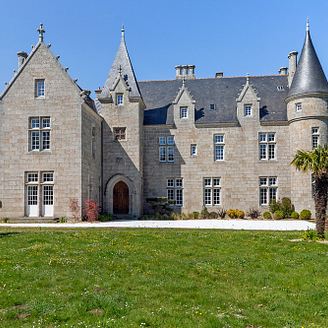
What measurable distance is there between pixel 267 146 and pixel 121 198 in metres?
12.7

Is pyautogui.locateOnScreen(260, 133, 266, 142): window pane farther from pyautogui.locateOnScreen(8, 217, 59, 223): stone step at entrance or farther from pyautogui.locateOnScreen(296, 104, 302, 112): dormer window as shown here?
pyautogui.locateOnScreen(8, 217, 59, 223): stone step at entrance

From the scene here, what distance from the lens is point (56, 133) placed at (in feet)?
77.8

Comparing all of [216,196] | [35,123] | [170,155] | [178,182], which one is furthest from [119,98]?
[216,196]

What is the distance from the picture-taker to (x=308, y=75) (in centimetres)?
2781

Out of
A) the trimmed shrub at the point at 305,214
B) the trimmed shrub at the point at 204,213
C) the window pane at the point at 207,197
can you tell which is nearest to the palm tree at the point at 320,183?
the trimmed shrub at the point at 305,214

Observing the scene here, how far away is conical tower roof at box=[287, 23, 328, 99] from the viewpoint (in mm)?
27312

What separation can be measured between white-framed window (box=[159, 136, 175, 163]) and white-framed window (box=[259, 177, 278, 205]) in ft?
25.5

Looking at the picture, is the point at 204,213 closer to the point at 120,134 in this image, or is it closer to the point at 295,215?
the point at 295,215

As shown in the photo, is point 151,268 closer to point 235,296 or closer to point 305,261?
point 235,296

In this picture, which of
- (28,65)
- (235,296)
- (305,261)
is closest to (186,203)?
(28,65)

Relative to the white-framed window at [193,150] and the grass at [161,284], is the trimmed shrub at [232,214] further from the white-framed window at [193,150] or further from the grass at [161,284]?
the grass at [161,284]

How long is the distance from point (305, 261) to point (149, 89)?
25744mm

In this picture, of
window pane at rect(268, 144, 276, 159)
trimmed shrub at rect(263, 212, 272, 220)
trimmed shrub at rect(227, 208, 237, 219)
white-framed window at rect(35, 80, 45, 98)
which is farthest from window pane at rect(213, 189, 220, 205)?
white-framed window at rect(35, 80, 45, 98)

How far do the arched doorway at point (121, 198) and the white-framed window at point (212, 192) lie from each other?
652cm
